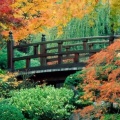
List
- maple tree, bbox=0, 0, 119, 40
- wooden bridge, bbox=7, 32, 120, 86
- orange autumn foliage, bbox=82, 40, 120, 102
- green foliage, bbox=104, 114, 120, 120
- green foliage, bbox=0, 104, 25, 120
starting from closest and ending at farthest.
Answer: orange autumn foliage, bbox=82, 40, 120, 102
green foliage, bbox=104, 114, 120, 120
green foliage, bbox=0, 104, 25, 120
wooden bridge, bbox=7, 32, 120, 86
maple tree, bbox=0, 0, 119, 40

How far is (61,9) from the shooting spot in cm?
1527

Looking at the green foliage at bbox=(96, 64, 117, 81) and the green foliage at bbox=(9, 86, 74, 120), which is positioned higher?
the green foliage at bbox=(96, 64, 117, 81)

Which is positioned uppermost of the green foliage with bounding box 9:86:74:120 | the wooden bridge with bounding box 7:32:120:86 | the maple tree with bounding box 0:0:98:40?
the maple tree with bounding box 0:0:98:40

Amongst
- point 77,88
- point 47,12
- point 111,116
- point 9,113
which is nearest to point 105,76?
point 111,116

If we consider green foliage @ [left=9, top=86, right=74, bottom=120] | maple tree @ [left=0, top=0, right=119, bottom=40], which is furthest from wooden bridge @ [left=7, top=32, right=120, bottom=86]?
green foliage @ [left=9, top=86, right=74, bottom=120]

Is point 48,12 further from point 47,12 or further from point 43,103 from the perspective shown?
point 43,103

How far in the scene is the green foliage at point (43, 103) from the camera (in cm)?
1005

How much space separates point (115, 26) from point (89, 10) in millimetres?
1167

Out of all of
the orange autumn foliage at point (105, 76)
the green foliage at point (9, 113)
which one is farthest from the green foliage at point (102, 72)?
the green foliage at point (9, 113)

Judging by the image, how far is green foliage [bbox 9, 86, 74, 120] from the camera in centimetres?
1005

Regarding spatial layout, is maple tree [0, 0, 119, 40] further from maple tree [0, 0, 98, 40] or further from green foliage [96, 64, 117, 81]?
green foliage [96, 64, 117, 81]

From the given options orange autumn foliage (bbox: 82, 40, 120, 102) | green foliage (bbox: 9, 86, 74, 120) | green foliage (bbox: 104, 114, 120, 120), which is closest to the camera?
orange autumn foliage (bbox: 82, 40, 120, 102)

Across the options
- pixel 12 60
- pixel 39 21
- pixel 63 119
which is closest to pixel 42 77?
pixel 12 60

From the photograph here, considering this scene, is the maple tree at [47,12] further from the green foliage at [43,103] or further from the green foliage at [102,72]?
the green foliage at [102,72]
